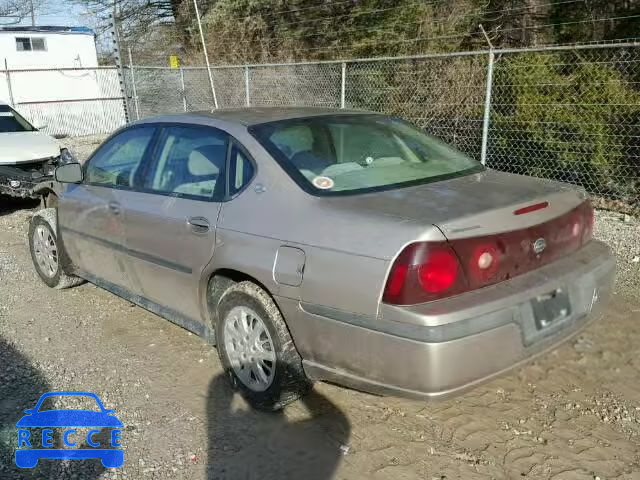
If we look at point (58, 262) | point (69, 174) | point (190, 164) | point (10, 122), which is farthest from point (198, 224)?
point (10, 122)

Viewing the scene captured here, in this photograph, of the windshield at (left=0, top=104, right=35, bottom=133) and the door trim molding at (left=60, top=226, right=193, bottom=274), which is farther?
the windshield at (left=0, top=104, right=35, bottom=133)

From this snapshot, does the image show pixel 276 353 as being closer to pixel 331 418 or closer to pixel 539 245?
pixel 331 418

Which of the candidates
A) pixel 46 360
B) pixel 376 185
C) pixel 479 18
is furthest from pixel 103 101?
pixel 376 185

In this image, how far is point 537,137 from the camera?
24.0ft

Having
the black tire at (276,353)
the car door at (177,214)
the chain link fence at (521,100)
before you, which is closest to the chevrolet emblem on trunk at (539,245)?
the black tire at (276,353)

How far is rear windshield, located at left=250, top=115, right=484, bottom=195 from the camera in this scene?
3.16 metres

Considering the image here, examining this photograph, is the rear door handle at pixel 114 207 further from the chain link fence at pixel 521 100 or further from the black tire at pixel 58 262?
the chain link fence at pixel 521 100

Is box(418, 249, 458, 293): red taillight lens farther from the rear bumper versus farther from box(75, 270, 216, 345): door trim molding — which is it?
box(75, 270, 216, 345): door trim molding

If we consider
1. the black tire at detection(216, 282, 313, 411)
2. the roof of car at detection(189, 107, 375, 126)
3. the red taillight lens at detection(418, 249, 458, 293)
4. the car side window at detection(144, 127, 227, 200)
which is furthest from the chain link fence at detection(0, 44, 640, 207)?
the black tire at detection(216, 282, 313, 411)

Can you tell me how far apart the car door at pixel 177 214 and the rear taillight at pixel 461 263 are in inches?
49.2

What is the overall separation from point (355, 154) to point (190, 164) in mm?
1039

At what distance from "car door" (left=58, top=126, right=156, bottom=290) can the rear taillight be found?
2273mm

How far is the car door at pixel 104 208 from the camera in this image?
13.6ft

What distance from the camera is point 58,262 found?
5129 mm
